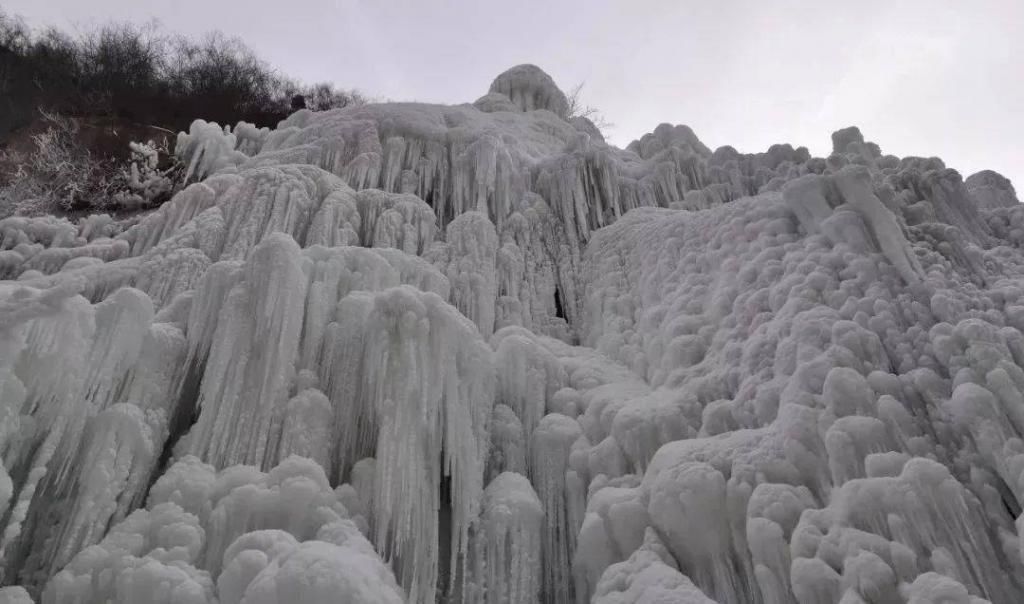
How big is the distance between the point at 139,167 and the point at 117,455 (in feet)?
25.6

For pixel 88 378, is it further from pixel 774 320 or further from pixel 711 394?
pixel 774 320

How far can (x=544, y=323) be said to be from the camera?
580cm

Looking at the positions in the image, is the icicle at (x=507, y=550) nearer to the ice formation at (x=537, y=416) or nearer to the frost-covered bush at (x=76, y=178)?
the ice formation at (x=537, y=416)

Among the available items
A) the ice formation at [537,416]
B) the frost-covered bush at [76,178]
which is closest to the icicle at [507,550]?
the ice formation at [537,416]

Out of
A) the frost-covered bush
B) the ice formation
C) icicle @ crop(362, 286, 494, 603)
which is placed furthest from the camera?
the frost-covered bush

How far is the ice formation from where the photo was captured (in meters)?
2.72

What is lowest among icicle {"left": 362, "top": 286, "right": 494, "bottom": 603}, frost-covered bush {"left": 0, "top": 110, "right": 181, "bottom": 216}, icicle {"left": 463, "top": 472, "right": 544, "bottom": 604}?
icicle {"left": 463, "top": 472, "right": 544, "bottom": 604}

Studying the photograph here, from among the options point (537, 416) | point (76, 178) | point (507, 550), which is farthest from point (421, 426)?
point (76, 178)

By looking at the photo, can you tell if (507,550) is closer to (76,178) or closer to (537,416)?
(537,416)

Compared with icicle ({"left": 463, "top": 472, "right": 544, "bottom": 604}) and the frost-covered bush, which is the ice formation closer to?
icicle ({"left": 463, "top": 472, "right": 544, "bottom": 604})

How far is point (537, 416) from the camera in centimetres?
430

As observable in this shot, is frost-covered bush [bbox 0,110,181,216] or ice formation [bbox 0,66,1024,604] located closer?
ice formation [bbox 0,66,1024,604]

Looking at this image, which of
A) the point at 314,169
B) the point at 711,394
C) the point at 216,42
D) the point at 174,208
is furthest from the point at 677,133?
the point at 216,42

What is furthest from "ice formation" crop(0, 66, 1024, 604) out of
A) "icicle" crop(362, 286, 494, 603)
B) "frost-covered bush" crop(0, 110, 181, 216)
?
"frost-covered bush" crop(0, 110, 181, 216)
